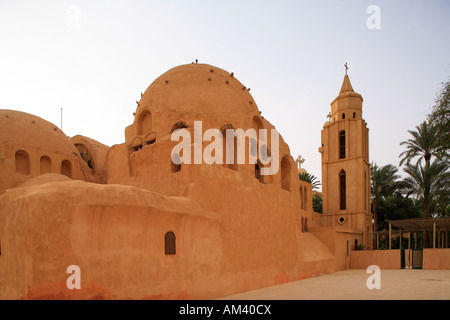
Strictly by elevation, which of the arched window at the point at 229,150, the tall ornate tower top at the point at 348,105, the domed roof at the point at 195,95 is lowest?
the arched window at the point at 229,150

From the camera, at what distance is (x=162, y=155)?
11.6 meters

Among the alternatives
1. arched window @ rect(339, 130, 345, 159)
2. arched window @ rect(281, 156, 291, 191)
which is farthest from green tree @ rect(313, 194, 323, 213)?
arched window @ rect(281, 156, 291, 191)

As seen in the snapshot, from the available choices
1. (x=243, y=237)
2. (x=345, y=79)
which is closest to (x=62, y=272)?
(x=243, y=237)

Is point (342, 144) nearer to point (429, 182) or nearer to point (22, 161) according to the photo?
point (429, 182)

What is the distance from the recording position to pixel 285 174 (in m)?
16.9

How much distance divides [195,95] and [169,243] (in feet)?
20.9

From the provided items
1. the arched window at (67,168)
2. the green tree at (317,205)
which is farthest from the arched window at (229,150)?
the green tree at (317,205)

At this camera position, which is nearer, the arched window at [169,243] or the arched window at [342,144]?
the arched window at [169,243]

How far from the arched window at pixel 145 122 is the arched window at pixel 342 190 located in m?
18.2

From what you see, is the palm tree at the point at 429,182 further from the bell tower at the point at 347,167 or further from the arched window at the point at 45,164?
the arched window at the point at 45,164

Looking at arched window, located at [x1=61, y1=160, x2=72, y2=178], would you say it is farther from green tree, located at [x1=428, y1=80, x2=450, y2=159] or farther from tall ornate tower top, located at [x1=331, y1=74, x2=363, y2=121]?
tall ornate tower top, located at [x1=331, y1=74, x2=363, y2=121]

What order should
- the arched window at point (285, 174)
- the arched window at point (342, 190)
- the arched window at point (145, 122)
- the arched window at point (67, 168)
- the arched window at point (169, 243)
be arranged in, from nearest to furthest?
1. the arched window at point (169, 243)
2. the arched window at point (145, 122)
3. the arched window at point (67, 168)
4. the arched window at point (285, 174)
5. the arched window at point (342, 190)

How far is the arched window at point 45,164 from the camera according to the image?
50.5 feet

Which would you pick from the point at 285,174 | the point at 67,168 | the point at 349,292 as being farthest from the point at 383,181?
the point at 67,168
